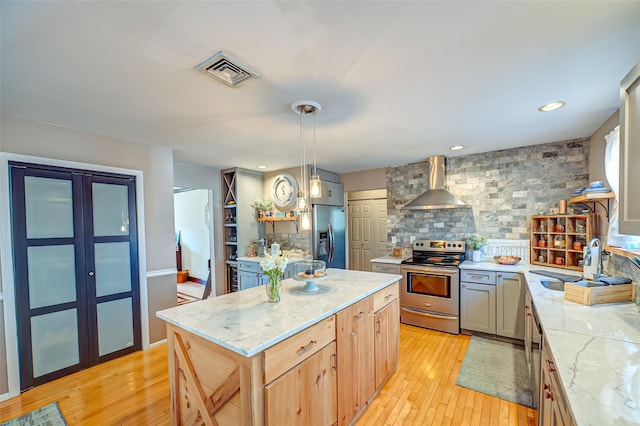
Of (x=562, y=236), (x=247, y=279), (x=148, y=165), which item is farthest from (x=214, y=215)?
(x=562, y=236)

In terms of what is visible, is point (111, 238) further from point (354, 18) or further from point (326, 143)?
point (354, 18)

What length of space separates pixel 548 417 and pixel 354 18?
2142 mm

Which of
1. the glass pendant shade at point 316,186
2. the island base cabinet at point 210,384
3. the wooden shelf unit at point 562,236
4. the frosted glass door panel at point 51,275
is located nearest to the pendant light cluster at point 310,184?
the glass pendant shade at point 316,186

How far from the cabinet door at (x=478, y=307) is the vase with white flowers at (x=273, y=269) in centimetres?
257

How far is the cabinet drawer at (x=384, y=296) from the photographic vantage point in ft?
7.24

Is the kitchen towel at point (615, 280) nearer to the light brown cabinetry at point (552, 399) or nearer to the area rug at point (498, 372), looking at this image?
the light brown cabinetry at point (552, 399)

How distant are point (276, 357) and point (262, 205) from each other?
12.2ft

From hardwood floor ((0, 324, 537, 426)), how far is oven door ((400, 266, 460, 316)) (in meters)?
0.69

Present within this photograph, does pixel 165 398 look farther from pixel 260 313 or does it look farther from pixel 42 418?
pixel 260 313

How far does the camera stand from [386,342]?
2355 mm

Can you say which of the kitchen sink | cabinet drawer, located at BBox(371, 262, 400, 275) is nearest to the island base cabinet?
the kitchen sink

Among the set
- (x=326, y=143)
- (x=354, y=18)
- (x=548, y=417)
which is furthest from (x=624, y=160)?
(x=326, y=143)

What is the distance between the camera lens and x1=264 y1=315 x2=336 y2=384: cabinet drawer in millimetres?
1285

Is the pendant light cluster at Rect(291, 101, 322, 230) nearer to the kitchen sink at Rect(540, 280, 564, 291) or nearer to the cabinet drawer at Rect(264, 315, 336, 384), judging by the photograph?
the cabinet drawer at Rect(264, 315, 336, 384)
